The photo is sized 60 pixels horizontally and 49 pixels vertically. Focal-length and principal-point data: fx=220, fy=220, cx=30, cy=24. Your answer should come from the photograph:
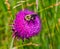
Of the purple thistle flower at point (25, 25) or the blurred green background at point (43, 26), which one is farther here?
the blurred green background at point (43, 26)

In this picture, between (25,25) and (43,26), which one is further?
(43,26)

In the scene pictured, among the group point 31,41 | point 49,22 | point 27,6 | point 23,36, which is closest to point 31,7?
point 27,6

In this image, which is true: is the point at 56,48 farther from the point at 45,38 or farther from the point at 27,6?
the point at 27,6

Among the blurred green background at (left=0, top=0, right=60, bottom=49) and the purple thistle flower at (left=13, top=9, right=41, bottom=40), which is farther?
the blurred green background at (left=0, top=0, right=60, bottom=49)
